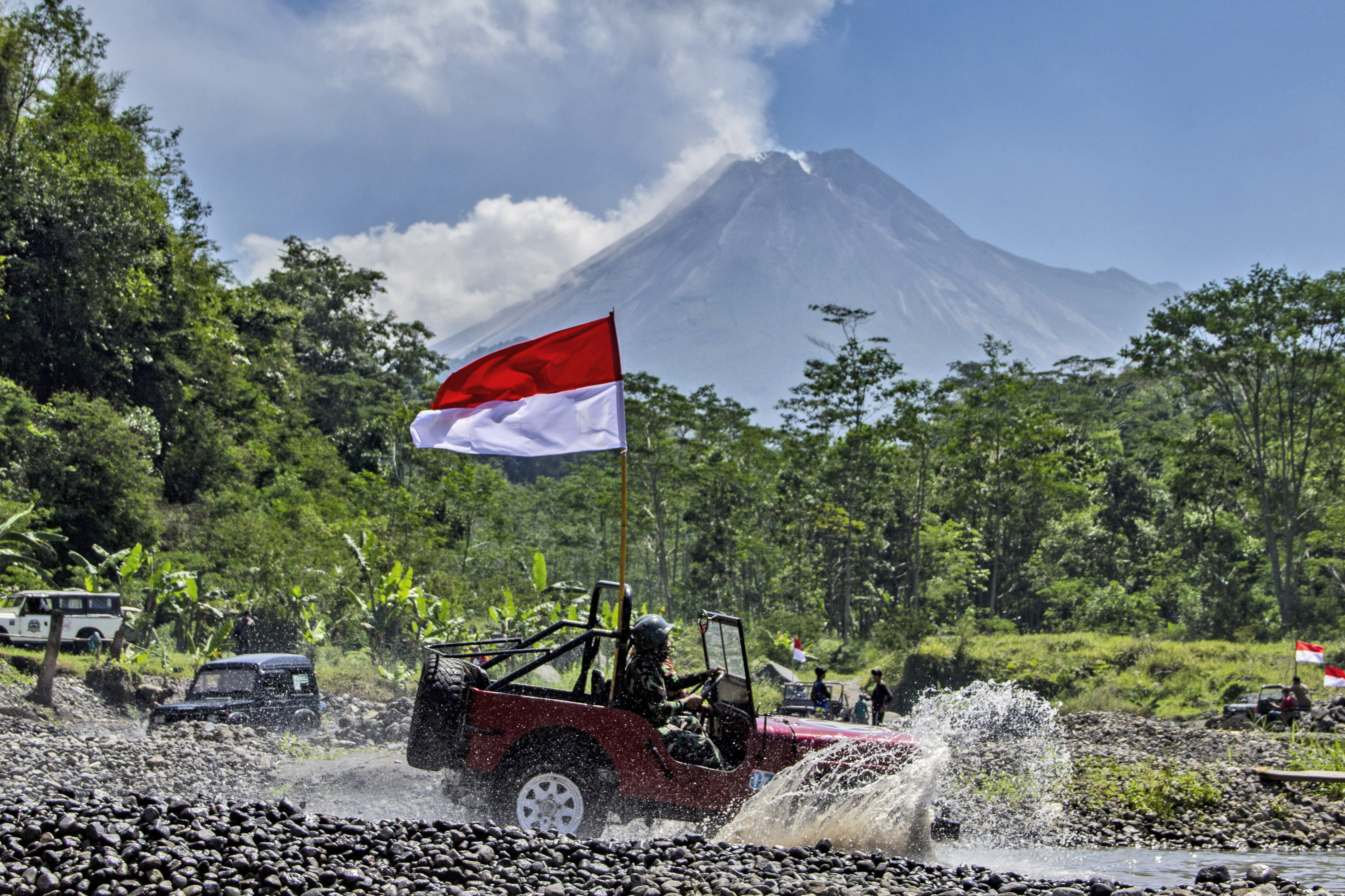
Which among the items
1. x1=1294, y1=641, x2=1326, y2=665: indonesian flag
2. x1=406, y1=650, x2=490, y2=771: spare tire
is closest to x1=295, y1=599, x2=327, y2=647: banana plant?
x1=406, y1=650, x2=490, y2=771: spare tire

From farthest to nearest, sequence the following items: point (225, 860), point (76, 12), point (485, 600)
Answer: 1. point (76, 12)
2. point (485, 600)
3. point (225, 860)

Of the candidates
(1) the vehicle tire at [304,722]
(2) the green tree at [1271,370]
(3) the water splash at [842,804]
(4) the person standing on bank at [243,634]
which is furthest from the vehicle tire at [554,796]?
(2) the green tree at [1271,370]

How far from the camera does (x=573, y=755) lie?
6918 mm

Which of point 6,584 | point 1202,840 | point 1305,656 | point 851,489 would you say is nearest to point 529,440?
point 1202,840

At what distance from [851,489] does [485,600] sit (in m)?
19.5

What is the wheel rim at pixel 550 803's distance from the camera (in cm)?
680

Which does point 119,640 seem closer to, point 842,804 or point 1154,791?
point 842,804

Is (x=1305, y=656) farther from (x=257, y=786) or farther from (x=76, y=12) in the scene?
(x=76, y=12)

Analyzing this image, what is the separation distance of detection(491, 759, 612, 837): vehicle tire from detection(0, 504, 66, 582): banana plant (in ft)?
53.4

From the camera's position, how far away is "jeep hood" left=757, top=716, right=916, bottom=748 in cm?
710

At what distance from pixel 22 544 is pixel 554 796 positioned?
2272 centimetres

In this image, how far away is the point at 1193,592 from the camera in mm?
40375

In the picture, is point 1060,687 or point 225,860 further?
point 1060,687

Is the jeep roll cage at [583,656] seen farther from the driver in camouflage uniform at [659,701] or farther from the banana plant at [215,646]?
the banana plant at [215,646]
